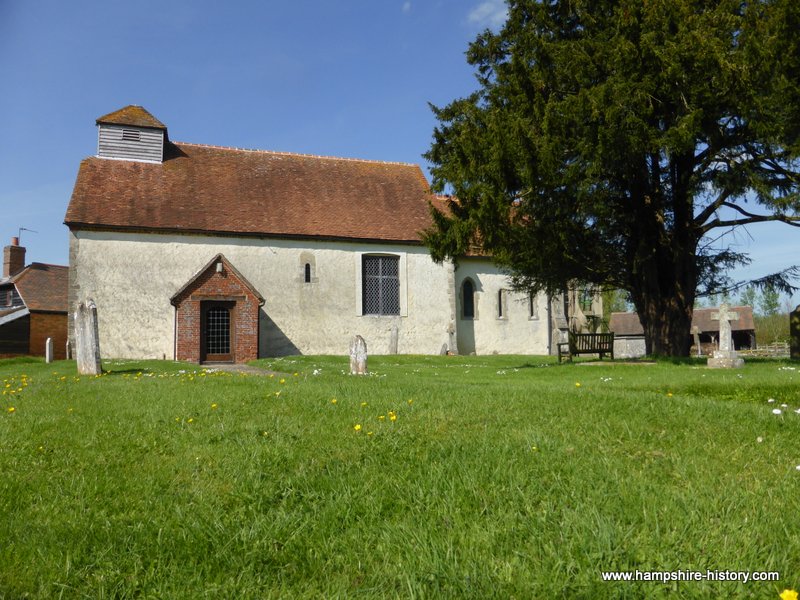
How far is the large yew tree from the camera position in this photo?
13398 millimetres

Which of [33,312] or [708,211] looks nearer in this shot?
[708,211]

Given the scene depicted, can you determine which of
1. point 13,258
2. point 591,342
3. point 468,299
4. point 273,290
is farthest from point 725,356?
point 13,258

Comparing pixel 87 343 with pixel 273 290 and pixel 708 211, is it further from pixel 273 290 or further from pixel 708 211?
pixel 708 211

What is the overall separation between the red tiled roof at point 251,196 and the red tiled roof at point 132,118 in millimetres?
1534

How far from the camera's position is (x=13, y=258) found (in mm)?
44406

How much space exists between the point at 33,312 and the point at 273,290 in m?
17.1

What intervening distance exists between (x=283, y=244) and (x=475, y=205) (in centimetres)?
1367

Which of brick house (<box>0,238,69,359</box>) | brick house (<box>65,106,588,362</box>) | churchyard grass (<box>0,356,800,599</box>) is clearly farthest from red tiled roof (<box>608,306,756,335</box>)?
churchyard grass (<box>0,356,800,599</box>)

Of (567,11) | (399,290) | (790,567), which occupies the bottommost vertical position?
(790,567)

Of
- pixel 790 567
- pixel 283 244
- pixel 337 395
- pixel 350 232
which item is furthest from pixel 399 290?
pixel 790 567

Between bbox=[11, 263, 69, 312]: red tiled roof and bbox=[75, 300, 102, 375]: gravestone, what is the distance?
23.5 meters

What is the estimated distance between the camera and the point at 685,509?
3578mm

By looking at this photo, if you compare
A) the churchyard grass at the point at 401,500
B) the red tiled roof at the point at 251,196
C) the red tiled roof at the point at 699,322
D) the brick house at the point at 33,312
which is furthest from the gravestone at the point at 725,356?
the red tiled roof at the point at 699,322

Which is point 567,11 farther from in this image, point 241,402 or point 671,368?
point 241,402
